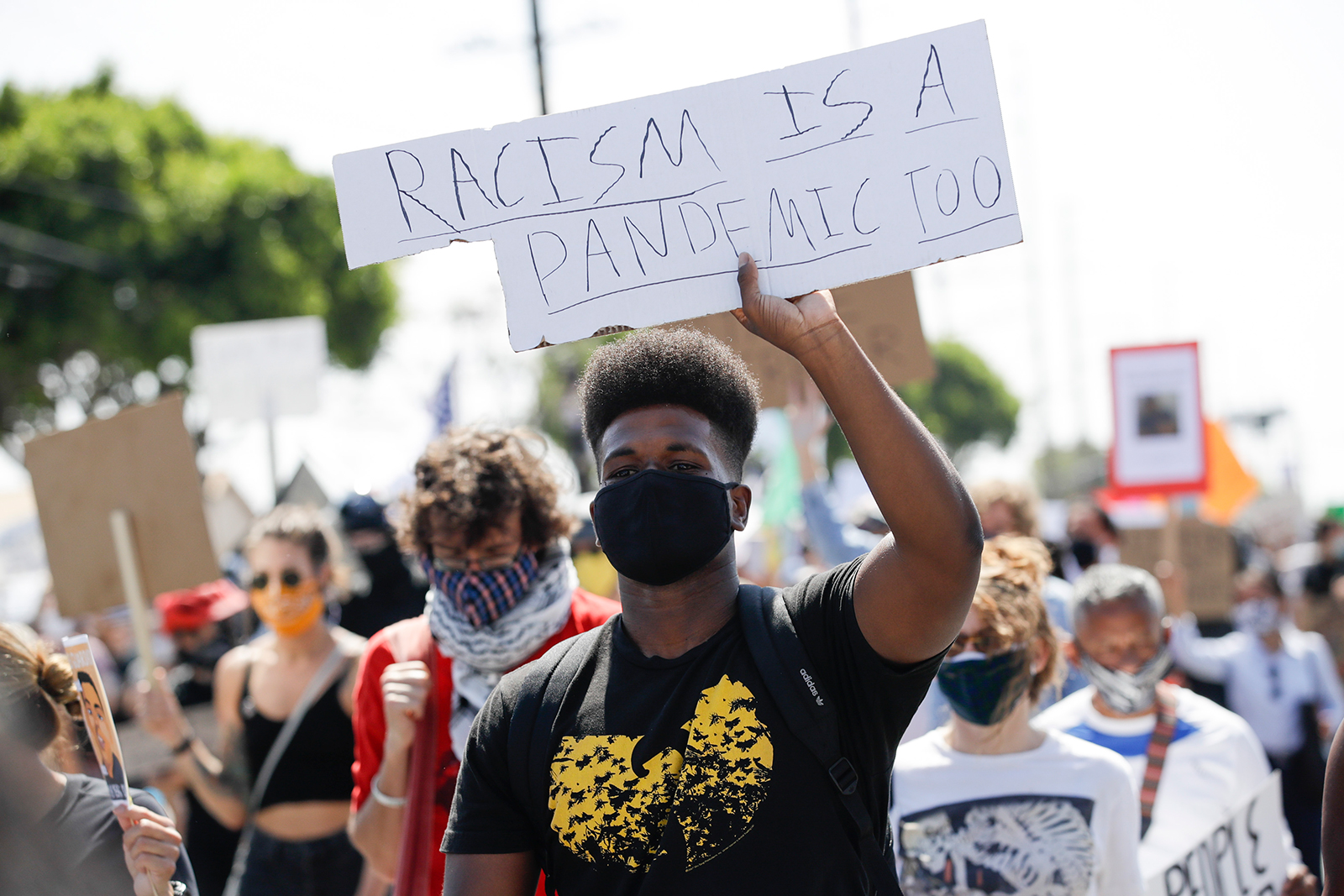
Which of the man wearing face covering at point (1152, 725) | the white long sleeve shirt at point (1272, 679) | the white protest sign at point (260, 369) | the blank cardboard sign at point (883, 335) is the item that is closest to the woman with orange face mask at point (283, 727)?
the blank cardboard sign at point (883, 335)

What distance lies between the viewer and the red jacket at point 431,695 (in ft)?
8.93

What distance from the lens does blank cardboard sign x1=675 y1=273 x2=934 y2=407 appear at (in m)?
3.75

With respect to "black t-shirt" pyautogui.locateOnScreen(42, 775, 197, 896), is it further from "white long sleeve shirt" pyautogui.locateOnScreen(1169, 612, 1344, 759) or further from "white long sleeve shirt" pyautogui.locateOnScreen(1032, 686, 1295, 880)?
"white long sleeve shirt" pyautogui.locateOnScreen(1169, 612, 1344, 759)

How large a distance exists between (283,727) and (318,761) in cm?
25

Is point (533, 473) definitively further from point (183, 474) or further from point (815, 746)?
point (183, 474)

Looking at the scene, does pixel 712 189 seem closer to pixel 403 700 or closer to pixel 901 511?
pixel 901 511

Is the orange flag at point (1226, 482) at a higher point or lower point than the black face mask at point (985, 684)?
lower

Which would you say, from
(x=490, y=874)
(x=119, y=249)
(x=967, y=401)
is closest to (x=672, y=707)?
(x=490, y=874)

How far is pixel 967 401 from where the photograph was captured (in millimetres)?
62656

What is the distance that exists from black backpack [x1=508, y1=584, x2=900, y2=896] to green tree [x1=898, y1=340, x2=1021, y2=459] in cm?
5821

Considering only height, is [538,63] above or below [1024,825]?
above

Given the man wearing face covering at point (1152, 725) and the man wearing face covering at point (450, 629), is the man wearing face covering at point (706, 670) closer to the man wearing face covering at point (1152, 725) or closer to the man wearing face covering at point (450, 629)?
the man wearing face covering at point (450, 629)

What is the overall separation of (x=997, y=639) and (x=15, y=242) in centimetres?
2101

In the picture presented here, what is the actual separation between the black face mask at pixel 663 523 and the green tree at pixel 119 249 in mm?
20438
